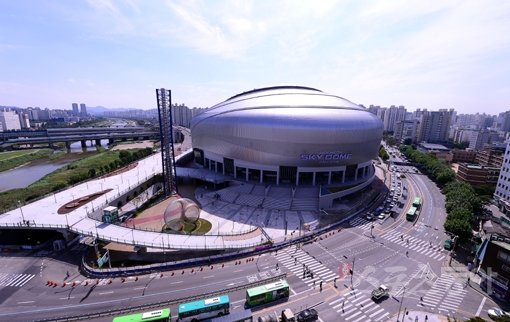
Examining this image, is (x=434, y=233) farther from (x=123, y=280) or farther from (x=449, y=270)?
(x=123, y=280)

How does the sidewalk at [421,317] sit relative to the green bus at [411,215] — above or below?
below

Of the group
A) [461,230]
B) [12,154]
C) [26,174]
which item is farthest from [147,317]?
[12,154]

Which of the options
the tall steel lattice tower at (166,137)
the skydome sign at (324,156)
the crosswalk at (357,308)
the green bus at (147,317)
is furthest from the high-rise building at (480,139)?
the green bus at (147,317)

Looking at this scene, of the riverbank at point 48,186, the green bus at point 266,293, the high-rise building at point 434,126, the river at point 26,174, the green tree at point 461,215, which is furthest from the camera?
the high-rise building at point 434,126

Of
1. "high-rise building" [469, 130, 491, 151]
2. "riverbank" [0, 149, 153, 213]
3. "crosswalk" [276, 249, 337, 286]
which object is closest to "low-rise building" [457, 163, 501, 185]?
"crosswalk" [276, 249, 337, 286]

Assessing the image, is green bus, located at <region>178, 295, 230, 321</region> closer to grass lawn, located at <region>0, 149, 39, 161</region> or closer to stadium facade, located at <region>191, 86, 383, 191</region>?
stadium facade, located at <region>191, 86, 383, 191</region>

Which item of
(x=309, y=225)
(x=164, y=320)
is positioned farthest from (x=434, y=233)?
(x=164, y=320)

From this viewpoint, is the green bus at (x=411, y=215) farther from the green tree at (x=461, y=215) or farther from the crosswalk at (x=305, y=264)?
the crosswalk at (x=305, y=264)
